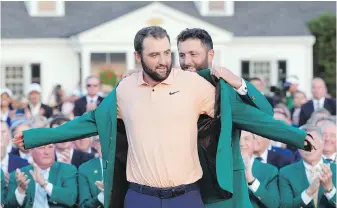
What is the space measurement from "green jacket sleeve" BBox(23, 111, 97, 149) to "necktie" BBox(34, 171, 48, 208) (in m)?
2.92

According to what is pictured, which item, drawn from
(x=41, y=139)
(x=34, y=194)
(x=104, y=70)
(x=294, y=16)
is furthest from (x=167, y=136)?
(x=294, y=16)

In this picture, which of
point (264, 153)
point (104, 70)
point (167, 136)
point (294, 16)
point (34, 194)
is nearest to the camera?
point (167, 136)

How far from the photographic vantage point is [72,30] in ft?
131

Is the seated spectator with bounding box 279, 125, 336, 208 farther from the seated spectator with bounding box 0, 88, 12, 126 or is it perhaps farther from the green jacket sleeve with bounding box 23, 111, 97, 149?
the seated spectator with bounding box 0, 88, 12, 126

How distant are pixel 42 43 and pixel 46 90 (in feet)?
6.09

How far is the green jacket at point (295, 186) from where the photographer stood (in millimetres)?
9359

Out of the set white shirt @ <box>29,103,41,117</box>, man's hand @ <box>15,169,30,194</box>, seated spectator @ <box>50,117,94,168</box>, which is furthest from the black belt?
white shirt @ <box>29,103,41,117</box>

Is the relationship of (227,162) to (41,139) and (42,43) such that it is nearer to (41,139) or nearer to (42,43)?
(41,139)

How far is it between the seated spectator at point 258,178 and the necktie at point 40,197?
188 centimetres

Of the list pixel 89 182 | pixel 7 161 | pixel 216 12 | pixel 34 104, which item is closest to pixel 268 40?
pixel 216 12

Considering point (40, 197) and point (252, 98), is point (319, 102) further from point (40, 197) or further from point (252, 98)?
point (252, 98)

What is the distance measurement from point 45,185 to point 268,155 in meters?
2.49

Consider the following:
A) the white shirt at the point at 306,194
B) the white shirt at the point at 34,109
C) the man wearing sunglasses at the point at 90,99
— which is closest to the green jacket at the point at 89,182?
the white shirt at the point at 306,194

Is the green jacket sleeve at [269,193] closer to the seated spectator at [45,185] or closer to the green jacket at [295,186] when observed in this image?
the green jacket at [295,186]
